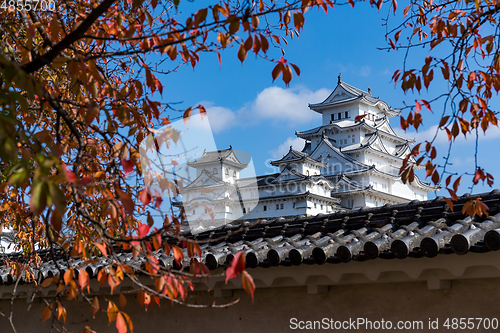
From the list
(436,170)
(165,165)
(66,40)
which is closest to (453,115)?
(436,170)

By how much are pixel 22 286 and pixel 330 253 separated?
4.12m

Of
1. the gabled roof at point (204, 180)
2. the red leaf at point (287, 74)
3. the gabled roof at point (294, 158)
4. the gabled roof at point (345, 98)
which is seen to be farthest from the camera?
the gabled roof at point (345, 98)

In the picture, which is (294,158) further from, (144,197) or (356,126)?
(144,197)

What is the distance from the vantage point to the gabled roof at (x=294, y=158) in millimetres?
31281

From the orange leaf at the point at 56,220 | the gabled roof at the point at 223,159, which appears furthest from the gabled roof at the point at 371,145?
the orange leaf at the point at 56,220

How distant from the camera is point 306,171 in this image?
3188cm

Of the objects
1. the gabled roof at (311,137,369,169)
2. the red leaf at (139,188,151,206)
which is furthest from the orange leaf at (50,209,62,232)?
the gabled roof at (311,137,369,169)

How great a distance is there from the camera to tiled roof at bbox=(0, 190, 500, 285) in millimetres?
2979

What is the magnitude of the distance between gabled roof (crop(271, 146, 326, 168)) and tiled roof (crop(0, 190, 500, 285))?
26.3 m

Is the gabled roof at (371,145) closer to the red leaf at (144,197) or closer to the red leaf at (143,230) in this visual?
the red leaf at (143,230)

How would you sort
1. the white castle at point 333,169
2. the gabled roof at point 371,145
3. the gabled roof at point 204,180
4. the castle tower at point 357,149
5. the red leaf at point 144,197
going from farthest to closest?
the gabled roof at point 371,145
the castle tower at point 357,149
the white castle at point 333,169
the gabled roof at point 204,180
the red leaf at point 144,197

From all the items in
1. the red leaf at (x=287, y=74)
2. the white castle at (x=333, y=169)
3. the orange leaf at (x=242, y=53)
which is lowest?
the red leaf at (x=287, y=74)

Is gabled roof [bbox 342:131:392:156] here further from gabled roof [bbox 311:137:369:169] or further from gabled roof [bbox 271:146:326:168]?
gabled roof [bbox 271:146:326:168]

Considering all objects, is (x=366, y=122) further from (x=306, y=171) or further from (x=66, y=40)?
(x=66, y=40)
